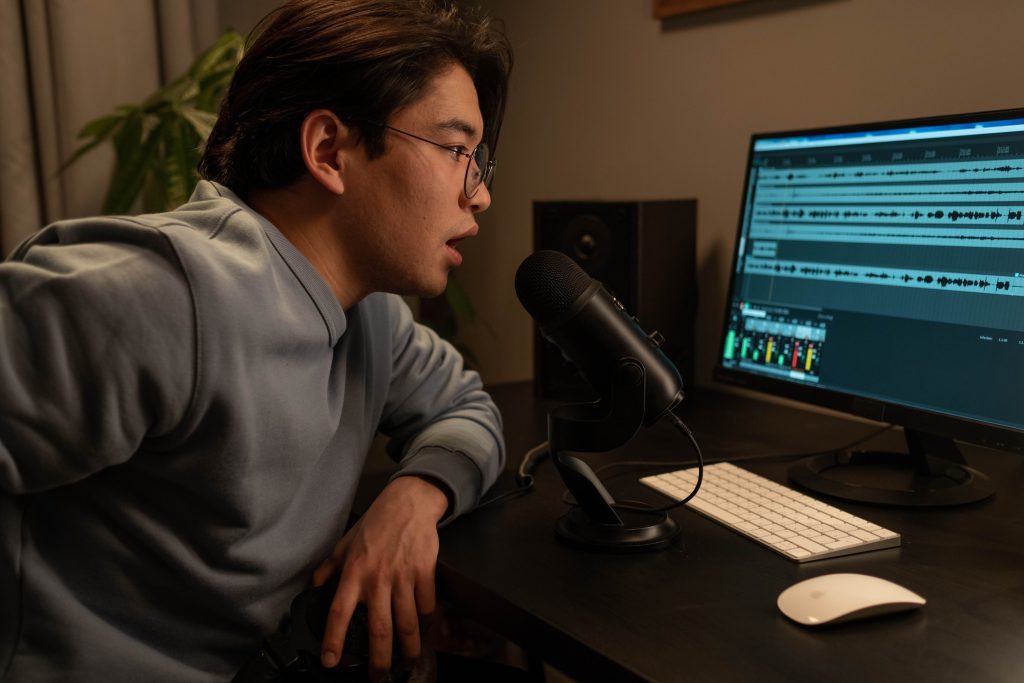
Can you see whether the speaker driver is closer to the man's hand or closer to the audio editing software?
the audio editing software

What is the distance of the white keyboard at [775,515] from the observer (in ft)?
3.13

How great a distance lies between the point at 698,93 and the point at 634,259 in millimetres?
417

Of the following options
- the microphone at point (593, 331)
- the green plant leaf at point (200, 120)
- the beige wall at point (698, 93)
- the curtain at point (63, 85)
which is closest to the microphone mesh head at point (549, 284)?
the microphone at point (593, 331)

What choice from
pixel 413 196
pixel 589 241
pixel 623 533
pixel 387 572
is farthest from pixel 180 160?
pixel 623 533

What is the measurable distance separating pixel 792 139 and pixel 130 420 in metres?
0.98

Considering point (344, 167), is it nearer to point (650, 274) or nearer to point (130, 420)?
point (130, 420)

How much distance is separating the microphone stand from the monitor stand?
0.26m

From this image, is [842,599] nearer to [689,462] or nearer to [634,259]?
[689,462]

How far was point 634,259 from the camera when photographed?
5.31ft

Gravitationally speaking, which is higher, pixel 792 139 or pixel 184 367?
pixel 792 139

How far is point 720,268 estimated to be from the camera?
1788mm

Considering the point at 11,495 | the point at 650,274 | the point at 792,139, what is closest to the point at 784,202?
the point at 792,139

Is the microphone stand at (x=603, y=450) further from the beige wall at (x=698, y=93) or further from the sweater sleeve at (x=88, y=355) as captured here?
the beige wall at (x=698, y=93)

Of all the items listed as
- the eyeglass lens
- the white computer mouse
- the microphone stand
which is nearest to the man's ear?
the eyeglass lens
